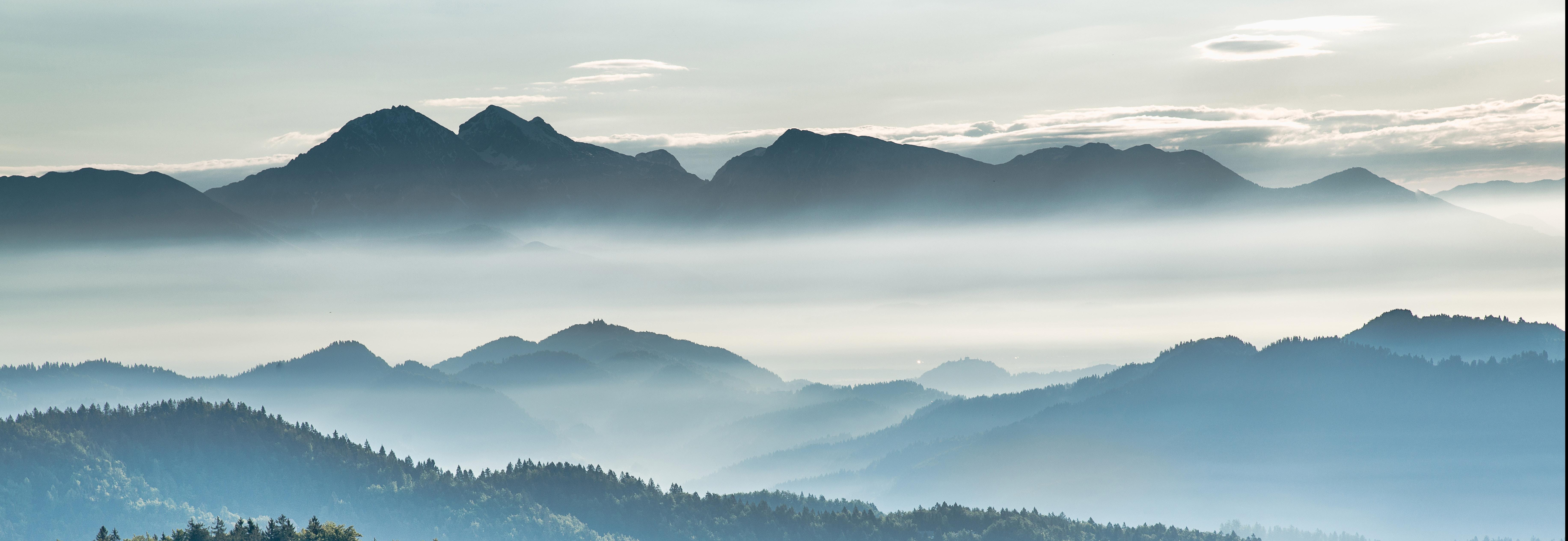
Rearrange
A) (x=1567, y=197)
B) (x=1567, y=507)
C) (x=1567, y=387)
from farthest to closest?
1. (x=1567, y=387)
2. (x=1567, y=197)
3. (x=1567, y=507)

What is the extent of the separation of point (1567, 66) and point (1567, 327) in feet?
68.8

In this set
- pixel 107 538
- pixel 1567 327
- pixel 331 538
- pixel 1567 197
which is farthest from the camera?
pixel 107 538

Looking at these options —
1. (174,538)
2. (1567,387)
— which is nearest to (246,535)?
(174,538)

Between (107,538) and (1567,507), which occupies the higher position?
(1567,507)

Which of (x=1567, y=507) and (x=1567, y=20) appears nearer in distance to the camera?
(x=1567, y=507)

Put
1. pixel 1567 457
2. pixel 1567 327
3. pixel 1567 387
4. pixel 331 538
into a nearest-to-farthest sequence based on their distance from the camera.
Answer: pixel 1567 457, pixel 1567 327, pixel 1567 387, pixel 331 538

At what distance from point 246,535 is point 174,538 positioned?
39.8 feet

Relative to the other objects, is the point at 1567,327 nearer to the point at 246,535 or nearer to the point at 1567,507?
the point at 1567,507

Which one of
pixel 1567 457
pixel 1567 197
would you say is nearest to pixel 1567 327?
pixel 1567 457

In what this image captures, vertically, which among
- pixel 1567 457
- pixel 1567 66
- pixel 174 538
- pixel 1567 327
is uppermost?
pixel 1567 66

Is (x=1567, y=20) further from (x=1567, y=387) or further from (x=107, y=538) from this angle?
(x=107, y=538)

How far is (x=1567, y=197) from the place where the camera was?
72.2 metres

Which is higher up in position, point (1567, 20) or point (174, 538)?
point (1567, 20)

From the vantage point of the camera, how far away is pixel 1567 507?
60.9 metres
